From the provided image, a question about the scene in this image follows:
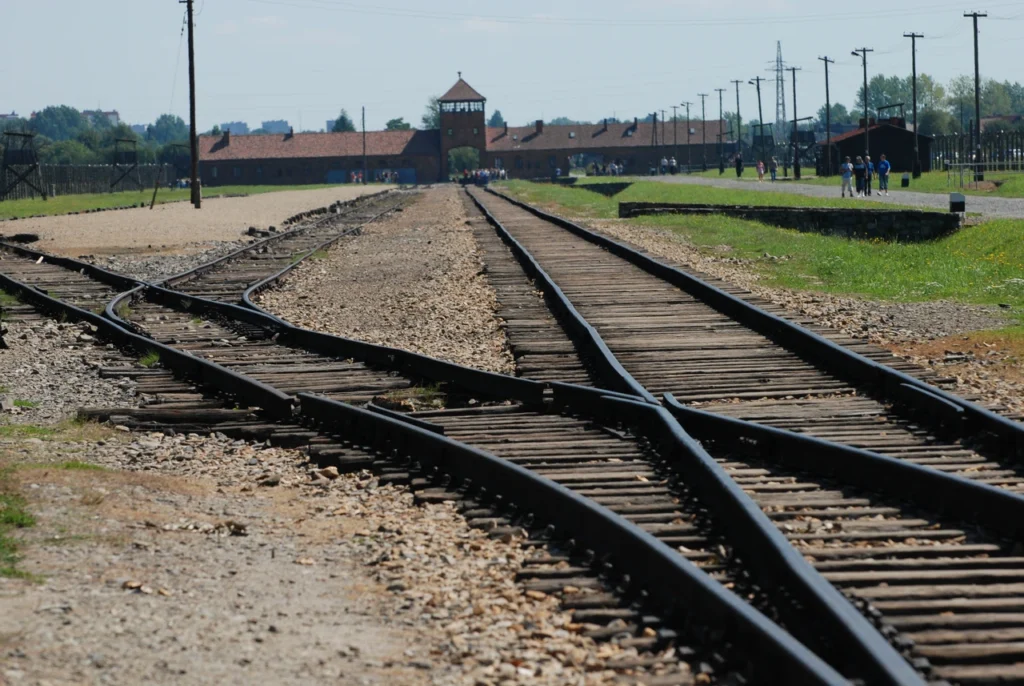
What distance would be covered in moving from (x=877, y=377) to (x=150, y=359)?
6405mm

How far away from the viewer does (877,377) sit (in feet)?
31.4

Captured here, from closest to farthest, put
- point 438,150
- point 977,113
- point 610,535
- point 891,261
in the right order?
1. point 610,535
2. point 891,261
3. point 977,113
4. point 438,150

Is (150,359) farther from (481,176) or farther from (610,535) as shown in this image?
(481,176)

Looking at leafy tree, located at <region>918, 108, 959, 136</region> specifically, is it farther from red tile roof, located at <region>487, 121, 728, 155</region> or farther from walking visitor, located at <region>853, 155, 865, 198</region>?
walking visitor, located at <region>853, 155, 865, 198</region>

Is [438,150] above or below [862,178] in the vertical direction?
above

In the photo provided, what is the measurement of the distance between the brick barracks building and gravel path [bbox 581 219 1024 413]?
131 metres

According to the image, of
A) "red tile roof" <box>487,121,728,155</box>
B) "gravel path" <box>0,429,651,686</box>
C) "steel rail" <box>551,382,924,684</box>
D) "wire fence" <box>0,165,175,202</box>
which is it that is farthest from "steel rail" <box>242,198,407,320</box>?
"red tile roof" <box>487,121,728,155</box>

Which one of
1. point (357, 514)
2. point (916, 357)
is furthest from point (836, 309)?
point (357, 514)

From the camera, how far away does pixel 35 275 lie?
22484 millimetres

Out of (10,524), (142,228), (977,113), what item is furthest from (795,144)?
(10,524)

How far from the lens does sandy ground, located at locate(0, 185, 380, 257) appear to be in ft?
101

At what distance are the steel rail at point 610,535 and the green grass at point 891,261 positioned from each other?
8.72m

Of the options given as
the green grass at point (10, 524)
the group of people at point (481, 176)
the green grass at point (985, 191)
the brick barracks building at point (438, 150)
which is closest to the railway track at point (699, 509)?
the green grass at point (10, 524)

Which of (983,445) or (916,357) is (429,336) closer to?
(916,357)
